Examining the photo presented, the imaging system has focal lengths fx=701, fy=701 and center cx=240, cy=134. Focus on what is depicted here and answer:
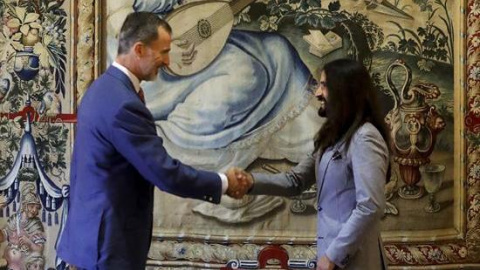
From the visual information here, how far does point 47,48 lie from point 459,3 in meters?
1.90

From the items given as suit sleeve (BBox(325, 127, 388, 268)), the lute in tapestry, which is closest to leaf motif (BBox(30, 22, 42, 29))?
the lute in tapestry

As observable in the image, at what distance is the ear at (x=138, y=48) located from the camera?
2.28 m

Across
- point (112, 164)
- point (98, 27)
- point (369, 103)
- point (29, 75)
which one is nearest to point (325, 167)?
point (369, 103)

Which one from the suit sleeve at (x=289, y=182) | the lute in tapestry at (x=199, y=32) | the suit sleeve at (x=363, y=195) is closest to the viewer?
the suit sleeve at (x=363, y=195)

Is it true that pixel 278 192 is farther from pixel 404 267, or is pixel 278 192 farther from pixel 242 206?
pixel 404 267

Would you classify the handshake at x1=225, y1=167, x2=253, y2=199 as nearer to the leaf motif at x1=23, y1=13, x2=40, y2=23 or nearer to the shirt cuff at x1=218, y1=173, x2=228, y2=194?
the shirt cuff at x1=218, y1=173, x2=228, y2=194

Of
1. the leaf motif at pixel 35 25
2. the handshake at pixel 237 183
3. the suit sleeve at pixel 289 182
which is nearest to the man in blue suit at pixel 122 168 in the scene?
the handshake at pixel 237 183

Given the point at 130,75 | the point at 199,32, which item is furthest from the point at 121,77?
the point at 199,32

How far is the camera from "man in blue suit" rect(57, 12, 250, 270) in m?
2.16

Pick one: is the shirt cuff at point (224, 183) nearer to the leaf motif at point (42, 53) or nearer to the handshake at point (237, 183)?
the handshake at point (237, 183)

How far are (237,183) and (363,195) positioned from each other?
0.56 meters

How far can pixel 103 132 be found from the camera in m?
2.19

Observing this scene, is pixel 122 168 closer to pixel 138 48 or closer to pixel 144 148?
pixel 144 148

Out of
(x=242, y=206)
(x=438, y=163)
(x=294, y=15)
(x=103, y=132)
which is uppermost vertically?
(x=294, y=15)
